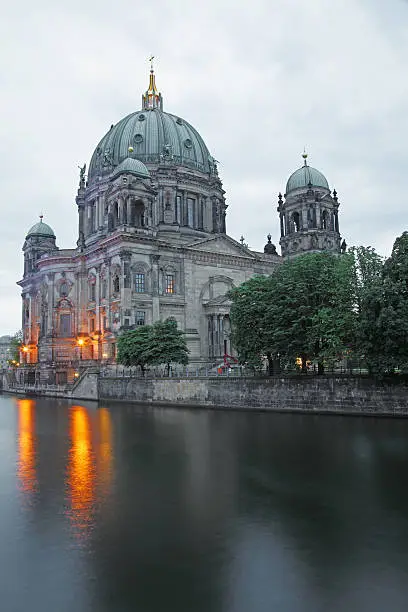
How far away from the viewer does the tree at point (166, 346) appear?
5309 cm

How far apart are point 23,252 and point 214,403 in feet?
195

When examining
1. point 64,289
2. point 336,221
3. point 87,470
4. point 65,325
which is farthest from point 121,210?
point 87,470

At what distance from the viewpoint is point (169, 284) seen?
226ft

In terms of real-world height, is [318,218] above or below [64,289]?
above

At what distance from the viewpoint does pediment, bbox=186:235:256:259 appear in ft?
238

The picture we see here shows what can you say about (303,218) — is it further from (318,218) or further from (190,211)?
(190,211)

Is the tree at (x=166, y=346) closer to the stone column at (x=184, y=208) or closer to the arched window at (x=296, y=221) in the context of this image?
the stone column at (x=184, y=208)

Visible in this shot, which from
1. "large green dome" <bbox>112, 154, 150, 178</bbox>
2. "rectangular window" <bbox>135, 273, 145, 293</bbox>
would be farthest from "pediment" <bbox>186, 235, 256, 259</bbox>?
"large green dome" <bbox>112, 154, 150, 178</bbox>

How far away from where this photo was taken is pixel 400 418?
112 ft

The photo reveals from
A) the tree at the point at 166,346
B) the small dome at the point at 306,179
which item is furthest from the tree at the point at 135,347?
the small dome at the point at 306,179

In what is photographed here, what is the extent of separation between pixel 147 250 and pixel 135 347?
1620 cm

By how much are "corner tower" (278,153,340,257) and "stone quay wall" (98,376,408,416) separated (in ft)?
117

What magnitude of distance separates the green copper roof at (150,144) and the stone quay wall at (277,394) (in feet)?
127

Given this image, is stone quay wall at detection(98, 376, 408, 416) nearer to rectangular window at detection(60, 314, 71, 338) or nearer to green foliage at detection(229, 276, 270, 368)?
green foliage at detection(229, 276, 270, 368)
